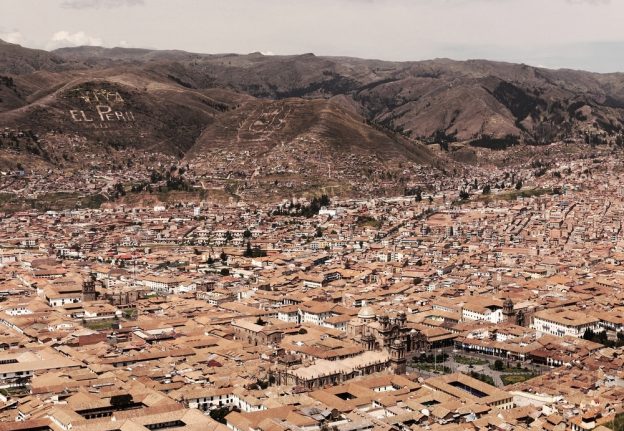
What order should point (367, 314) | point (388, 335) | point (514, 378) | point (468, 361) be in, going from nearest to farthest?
1. point (514, 378)
2. point (388, 335)
3. point (468, 361)
4. point (367, 314)

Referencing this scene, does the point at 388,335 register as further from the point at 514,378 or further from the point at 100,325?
the point at 100,325

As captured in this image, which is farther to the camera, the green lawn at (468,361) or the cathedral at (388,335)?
the green lawn at (468,361)

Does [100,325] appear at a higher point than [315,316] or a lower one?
lower

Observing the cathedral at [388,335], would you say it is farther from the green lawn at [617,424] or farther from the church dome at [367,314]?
the green lawn at [617,424]

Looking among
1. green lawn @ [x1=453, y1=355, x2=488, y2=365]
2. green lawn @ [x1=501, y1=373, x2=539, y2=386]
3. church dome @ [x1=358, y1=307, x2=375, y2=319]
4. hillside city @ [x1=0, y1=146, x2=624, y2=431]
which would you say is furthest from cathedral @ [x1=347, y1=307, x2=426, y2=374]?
green lawn @ [x1=501, y1=373, x2=539, y2=386]

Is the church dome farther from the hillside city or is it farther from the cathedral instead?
the hillside city

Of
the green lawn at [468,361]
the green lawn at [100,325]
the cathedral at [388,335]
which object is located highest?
the cathedral at [388,335]

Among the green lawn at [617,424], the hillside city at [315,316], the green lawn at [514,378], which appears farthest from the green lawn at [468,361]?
the green lawn at [617,424]

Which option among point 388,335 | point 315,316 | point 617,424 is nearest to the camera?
point 617,424

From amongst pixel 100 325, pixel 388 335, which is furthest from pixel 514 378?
pixel 100 325
